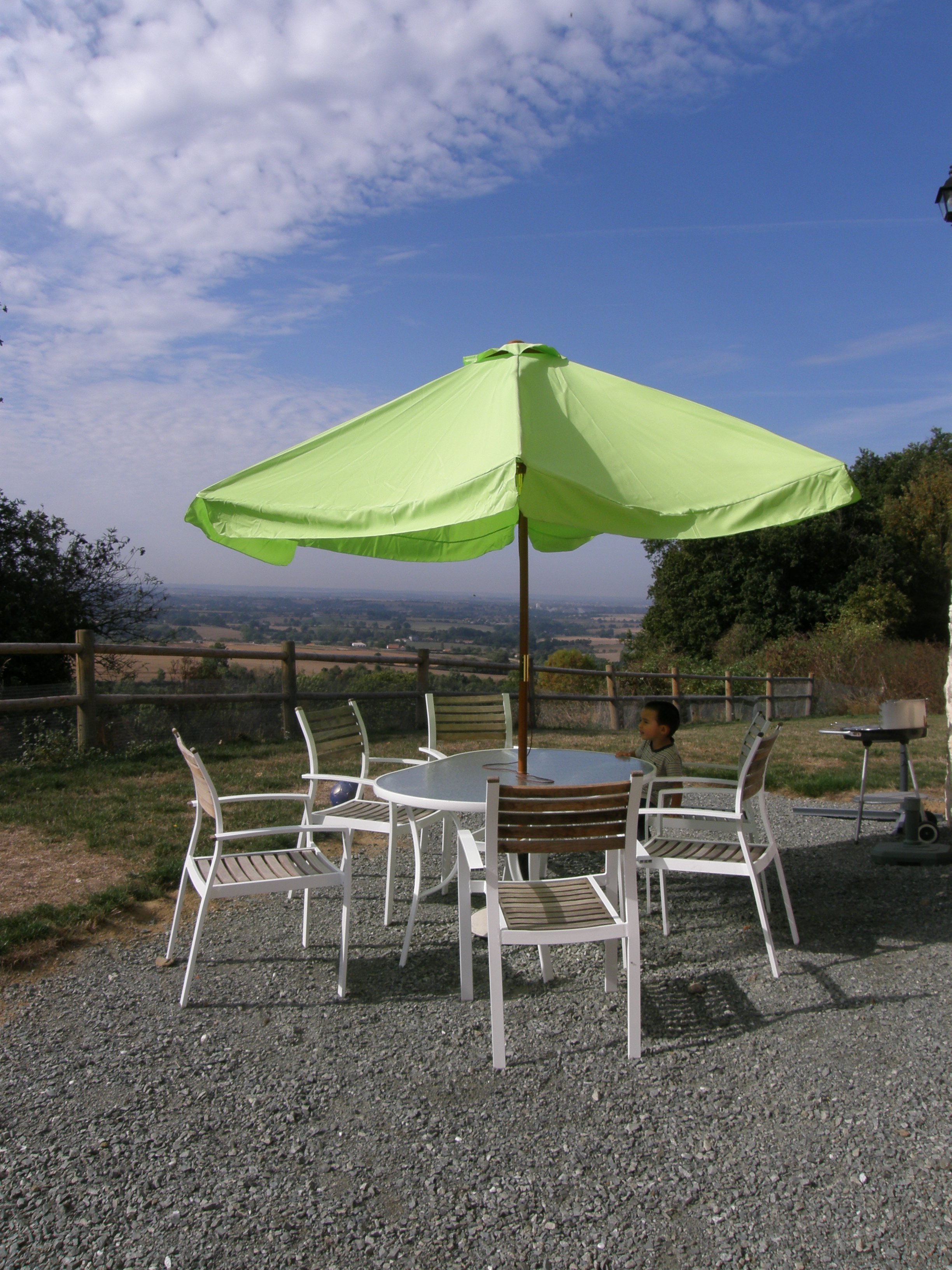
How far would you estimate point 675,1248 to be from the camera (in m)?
1.85

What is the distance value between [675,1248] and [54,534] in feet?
38.5

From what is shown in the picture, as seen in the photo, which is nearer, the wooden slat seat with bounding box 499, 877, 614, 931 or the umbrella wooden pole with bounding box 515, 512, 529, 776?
the wooden slat seat with bounding box 499, 877, 614, 931

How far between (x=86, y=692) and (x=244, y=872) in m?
5.49

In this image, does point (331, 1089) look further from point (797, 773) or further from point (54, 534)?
point (54, 534)

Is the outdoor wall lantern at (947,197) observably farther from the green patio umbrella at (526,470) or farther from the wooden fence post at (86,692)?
the wooden fence post at (86,692)

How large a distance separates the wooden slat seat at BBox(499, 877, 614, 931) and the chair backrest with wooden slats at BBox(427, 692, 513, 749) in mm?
1974

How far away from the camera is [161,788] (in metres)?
6.96

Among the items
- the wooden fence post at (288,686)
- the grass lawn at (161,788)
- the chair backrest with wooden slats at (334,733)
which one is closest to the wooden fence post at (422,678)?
the grass lawn at (161,788)

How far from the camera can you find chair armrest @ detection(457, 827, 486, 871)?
3.09m

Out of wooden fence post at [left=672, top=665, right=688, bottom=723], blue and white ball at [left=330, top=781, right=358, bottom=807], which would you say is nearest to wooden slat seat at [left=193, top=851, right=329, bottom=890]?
blue and white ball at [left=330, top=781, right=358, bottom=807]

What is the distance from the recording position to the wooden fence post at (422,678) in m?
10.4

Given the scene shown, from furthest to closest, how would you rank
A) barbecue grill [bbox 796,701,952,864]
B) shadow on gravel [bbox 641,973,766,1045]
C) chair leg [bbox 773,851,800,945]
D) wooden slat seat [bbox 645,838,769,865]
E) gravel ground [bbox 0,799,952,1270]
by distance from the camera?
barbecue grill [bbox 796,701,952,864]
chair leg [bbox 773,851,800,945]
wooden slat seat [bbox 645,838,769,865]
shadow on gravel [bbox 641,973,766,1045]
gravel ground [bbox 0,799,952,1270]

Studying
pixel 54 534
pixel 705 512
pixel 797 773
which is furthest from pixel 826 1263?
pixel 54 534

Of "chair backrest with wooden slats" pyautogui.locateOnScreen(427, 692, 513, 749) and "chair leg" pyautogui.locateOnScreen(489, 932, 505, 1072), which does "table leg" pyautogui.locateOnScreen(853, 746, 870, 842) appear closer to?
"chair backrest with wooden slats" pyautogui.locateOnScreen(427, 692, 513, 749)
